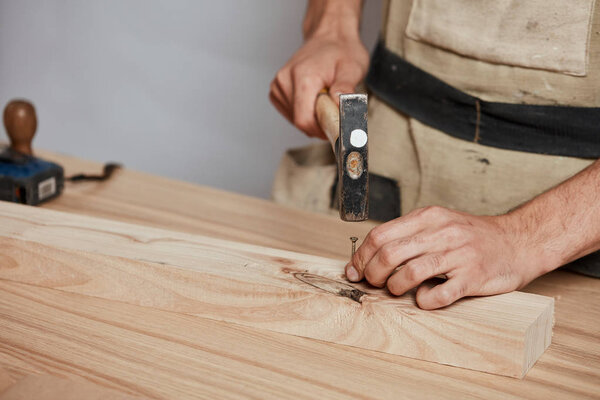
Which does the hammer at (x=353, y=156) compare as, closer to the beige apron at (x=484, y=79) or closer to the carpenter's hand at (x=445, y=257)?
the carpenter's hand at (x=445, y=257)

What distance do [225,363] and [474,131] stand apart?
2.38 feet

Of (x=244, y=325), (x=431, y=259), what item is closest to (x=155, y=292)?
(x=244, y=325)

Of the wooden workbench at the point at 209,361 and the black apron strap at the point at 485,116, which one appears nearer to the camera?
the wooden workbench at the point at 209,361

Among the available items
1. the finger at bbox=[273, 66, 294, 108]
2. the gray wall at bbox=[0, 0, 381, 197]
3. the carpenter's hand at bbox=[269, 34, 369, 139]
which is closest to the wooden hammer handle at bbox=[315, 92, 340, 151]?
the carpenter's hand at bbox=[269, 34, 369, 139]

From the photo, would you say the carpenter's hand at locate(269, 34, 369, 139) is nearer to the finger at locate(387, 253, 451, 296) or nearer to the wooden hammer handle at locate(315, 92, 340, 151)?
the wooden hammer handle at locate(315, 92, 340, 151)

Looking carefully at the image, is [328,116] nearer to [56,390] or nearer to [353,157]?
[353,157]

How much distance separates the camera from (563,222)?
43.3 inches

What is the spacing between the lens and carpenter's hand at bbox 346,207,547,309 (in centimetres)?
98

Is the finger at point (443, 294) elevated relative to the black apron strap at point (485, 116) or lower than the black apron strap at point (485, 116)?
lower

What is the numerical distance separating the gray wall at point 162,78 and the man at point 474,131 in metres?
0.84

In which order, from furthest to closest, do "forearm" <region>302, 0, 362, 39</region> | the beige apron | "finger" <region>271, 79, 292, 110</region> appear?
"forearm" <region>302, 0, 362, 39</region>, "finger" <region>271, 79, 292, 110</region>, the beige apron

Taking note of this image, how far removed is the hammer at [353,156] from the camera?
0.94 metres

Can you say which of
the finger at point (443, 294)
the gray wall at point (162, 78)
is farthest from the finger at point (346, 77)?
the gray wall at point (162, 78)

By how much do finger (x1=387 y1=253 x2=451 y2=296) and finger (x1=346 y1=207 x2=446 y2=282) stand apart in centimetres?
5
